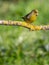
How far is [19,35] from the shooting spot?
554 centimetres

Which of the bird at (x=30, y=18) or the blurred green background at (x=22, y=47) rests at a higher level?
the bird at (x=30, y=18)

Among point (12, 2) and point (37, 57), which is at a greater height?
point (12, 2)

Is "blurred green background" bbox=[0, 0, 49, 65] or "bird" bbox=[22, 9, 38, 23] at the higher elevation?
"bird" bbox=[22, 9, 38, 23]

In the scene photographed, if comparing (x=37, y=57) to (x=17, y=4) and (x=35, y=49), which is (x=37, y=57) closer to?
(x=35, y=49)

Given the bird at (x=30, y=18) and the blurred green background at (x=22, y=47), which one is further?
the blurred green background at (x=22, y=47)

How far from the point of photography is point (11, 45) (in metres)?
4.83

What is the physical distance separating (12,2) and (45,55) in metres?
4.84

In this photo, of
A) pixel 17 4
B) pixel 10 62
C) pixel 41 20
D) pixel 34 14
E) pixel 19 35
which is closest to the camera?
pixel 34 14

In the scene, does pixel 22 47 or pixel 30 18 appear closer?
pixel 30 18

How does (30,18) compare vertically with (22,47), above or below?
above

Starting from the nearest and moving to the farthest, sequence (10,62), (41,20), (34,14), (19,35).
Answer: (34,14) < (10,62) < (19,35) < (41,20)

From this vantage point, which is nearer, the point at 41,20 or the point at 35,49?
the point at 35,49

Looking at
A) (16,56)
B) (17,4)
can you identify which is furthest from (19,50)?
(17,4)

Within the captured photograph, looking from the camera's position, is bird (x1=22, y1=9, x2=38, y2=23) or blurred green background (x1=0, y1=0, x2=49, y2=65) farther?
blurred green background (x1=0, y1=0, x2=49, y2=65)
